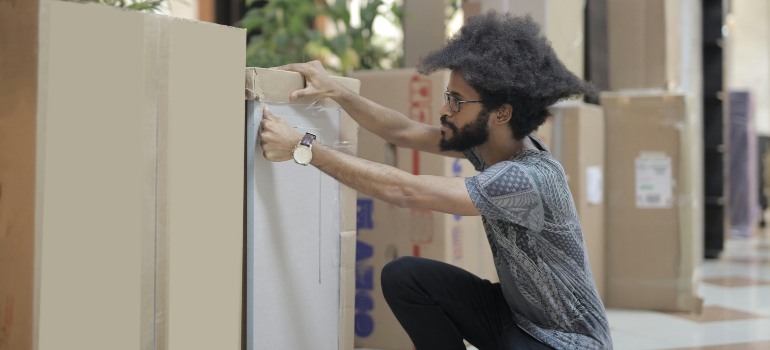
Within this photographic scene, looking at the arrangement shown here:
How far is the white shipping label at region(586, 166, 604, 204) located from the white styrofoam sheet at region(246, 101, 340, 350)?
140 centimetres

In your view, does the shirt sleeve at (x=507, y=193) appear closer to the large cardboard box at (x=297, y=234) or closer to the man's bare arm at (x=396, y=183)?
the man's bare arm at (x=396, y=183)

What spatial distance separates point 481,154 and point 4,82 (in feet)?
3.00

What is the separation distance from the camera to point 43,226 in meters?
1.00

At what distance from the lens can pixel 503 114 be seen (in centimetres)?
142

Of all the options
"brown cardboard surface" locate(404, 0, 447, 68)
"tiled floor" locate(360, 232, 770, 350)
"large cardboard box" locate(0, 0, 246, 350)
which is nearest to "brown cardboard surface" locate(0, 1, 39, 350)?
"large cardboard box" locate(0, 0, 246, 350)

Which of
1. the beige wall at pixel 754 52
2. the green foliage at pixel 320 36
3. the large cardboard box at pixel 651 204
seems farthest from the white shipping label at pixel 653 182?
the beige wall at pixel 754 52

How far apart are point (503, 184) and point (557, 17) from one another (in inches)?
53.8

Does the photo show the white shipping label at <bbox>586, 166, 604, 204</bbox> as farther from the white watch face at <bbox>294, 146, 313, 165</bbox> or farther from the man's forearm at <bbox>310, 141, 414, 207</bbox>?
the white watch face at <bbox>294, 146, 313, 165</bbox>

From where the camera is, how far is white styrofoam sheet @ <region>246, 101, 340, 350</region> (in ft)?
4.22

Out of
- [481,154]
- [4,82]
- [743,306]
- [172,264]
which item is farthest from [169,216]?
[743,306]

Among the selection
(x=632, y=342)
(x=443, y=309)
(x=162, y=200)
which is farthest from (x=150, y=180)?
(x=632, y=342)

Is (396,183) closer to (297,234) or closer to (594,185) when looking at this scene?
(297,234)

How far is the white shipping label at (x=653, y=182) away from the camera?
2.72 m

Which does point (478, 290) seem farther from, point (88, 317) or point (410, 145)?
point (88, 317)
